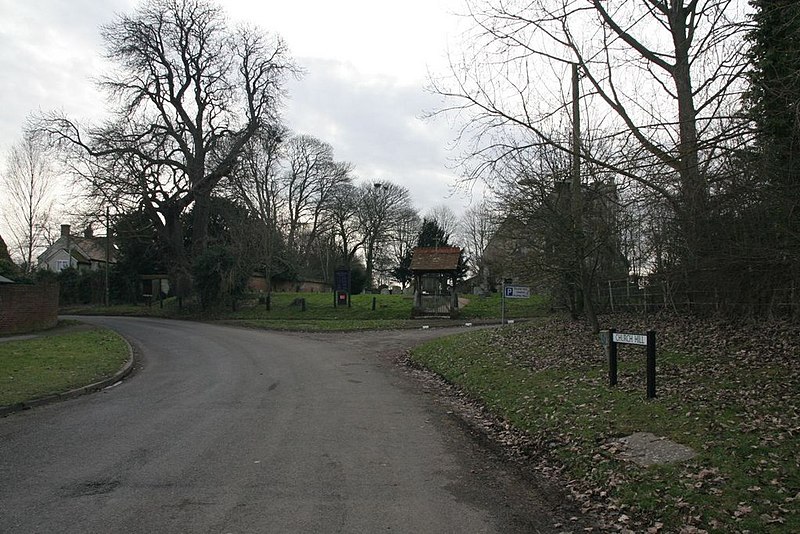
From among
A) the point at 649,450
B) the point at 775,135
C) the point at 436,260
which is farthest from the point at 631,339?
the point at 436,260

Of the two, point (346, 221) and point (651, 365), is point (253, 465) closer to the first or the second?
point (651, 365)

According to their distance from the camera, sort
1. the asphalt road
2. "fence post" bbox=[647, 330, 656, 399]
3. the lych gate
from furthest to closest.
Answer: the lych gate → "fence post" bbox=[647, 330, 656, 399] → the asphalt road

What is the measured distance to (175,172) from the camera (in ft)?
133

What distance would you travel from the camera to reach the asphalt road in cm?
554

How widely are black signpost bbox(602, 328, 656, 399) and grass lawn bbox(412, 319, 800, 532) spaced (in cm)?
24

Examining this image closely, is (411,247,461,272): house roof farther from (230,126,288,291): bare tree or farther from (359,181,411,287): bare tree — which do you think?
(359,181,411,287): bare tree

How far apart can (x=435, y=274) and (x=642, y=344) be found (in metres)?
28.6

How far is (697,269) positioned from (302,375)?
9.82 meters

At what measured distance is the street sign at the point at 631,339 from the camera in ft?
30.6

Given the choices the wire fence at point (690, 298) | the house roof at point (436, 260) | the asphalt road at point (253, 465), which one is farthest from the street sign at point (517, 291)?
the house roof at point (436, 260)

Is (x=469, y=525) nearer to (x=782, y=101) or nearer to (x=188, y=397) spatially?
(x=782, y=101)

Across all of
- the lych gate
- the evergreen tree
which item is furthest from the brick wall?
the evergreen tree

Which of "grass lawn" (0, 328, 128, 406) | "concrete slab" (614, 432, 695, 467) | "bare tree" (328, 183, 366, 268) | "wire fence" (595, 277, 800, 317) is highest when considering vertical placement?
"bare tree" (328, 183, 366, 268)

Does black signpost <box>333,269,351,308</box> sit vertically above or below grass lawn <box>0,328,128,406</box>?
above
